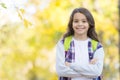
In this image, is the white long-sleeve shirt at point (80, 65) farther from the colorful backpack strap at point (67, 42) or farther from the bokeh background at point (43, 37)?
the bokeh background at point (43, 37)

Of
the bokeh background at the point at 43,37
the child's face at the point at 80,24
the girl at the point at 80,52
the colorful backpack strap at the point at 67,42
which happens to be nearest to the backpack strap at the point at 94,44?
the girl at the point at 80,52

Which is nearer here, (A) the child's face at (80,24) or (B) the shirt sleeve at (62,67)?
(B) the shirt sleeve at (62,67)

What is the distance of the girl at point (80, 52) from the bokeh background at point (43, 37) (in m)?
4.03

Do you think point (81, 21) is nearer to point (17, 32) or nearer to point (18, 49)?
point (17, 32)

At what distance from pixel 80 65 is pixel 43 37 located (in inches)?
519

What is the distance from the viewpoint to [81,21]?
4.98m

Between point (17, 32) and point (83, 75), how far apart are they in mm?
13467

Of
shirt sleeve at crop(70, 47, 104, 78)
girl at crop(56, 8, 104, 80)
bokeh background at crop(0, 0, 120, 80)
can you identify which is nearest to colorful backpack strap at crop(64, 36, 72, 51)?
girl at crop(56, 8, 104, 80)

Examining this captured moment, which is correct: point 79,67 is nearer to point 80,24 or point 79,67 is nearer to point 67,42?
point 67,42

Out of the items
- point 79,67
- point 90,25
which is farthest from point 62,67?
point 90,25

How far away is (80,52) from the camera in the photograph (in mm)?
4883

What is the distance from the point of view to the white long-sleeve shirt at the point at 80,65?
15.7 ft

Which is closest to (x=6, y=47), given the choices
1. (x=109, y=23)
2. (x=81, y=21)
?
(x=109, y=23)

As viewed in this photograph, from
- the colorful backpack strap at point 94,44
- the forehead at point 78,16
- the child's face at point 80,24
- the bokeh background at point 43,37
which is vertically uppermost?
the bokeh background at point 43,37
